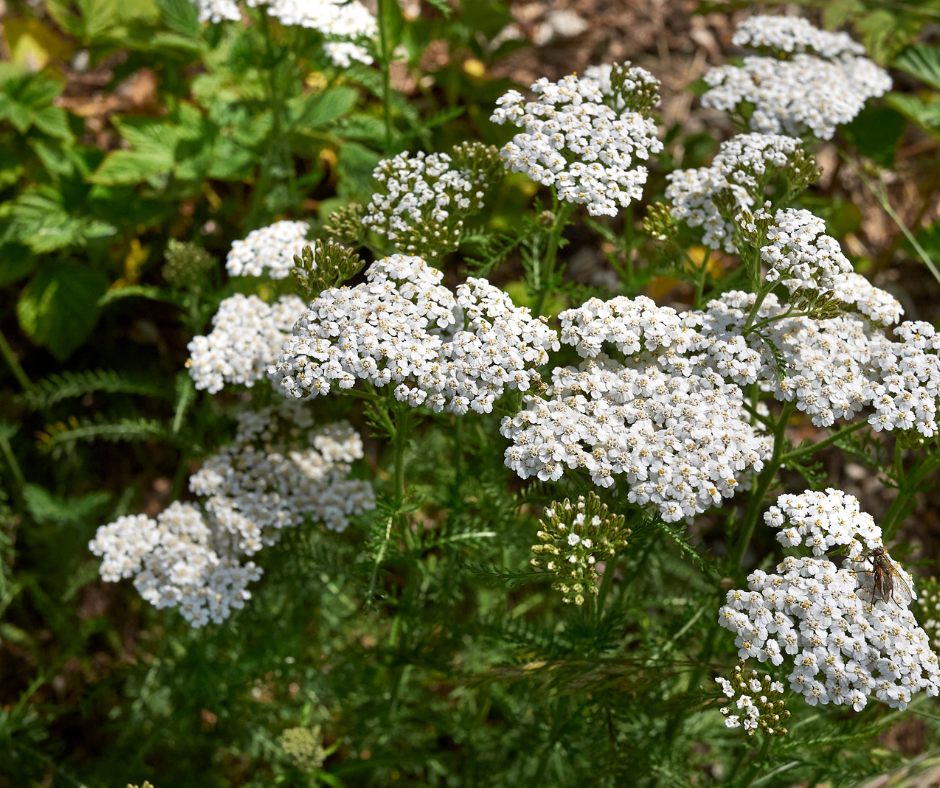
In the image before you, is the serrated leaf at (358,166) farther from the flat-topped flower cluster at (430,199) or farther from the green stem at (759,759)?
the green stem at (759,759)

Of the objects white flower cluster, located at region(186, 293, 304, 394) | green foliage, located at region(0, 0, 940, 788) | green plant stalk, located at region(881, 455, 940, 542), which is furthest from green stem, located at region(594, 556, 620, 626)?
white flower cluster, located at region(186, 293, 304, 394)

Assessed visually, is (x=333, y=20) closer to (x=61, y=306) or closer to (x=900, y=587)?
(x=61, y=306)

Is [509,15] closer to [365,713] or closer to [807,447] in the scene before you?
[807,447]

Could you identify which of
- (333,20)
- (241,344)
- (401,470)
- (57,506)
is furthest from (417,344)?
(57,506)

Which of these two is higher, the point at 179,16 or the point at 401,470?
the point at 179,16

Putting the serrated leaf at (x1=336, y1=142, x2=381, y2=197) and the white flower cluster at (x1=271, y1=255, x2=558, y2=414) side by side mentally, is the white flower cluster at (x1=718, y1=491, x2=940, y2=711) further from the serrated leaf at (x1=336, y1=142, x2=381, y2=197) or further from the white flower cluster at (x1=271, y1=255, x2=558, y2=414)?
the serrated leaf at (x1=336, y1=142, x2=381, y2=197)

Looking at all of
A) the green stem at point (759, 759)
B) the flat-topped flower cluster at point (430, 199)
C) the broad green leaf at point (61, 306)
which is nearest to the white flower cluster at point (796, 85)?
the flat-topped flower cluster at point (430, 199)
